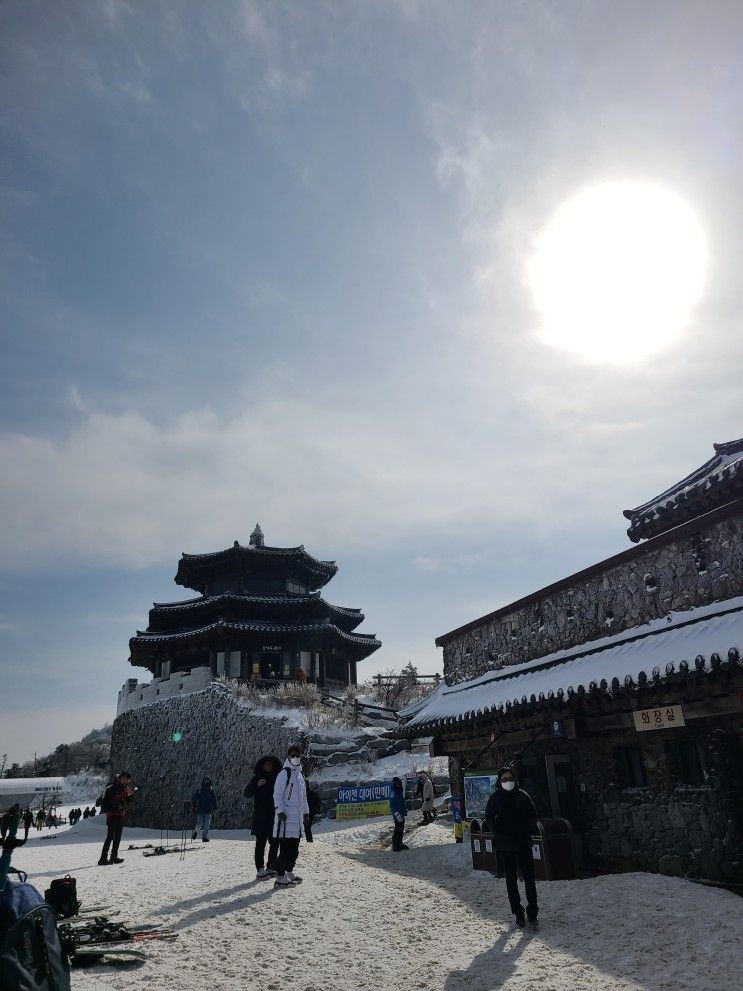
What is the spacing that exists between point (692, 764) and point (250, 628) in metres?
22.7

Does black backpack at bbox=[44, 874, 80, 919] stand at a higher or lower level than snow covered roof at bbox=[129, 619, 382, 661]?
lower

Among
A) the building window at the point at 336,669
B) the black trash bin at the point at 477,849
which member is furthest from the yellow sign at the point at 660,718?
the building window at the point at 336,669

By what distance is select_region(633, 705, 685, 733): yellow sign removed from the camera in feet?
29.8

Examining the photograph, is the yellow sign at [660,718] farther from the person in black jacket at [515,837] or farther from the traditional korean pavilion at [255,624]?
the traditional korean pavilion at [255,624]

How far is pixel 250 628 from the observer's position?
2964 centimetres

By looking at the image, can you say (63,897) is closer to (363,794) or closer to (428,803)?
(428,803)

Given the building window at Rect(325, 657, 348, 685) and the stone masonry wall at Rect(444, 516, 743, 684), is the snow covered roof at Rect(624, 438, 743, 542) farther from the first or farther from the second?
the building window at Rect(325, 657, 348, 685)

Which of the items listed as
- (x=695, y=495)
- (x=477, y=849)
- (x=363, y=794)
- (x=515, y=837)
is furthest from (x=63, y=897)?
(x=363, y=794)

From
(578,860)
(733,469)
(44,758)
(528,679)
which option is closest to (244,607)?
(528,679)

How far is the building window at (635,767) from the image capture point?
33.9ft

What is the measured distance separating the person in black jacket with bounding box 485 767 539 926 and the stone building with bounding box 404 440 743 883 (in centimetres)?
293

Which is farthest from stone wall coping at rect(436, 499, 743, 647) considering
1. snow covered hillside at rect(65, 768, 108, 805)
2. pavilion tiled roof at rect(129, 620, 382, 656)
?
snow covered hillside at rect(65, 768, 108, 805)

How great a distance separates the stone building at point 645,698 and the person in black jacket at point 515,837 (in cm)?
293

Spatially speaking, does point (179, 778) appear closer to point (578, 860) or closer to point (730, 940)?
Result: point (578, 860)
